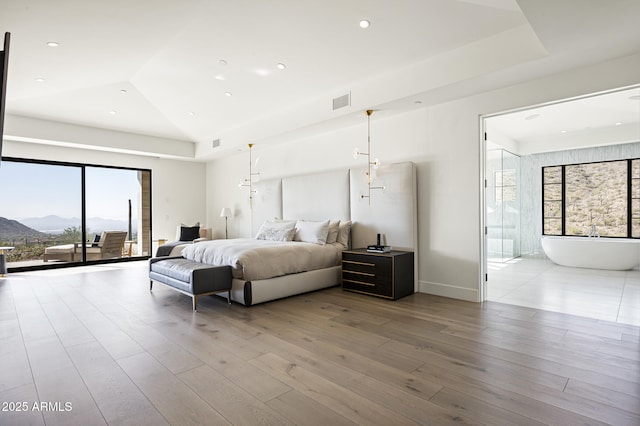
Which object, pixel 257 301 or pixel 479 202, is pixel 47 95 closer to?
pixel 257 301

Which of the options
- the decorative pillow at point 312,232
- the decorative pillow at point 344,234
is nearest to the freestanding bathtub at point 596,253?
the decorative pillow at point 344,234

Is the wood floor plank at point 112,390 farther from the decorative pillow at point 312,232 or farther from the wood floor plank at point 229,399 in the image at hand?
the decorative pillow at point 312,232

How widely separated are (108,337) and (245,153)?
5393 mm

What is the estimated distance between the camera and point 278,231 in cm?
568

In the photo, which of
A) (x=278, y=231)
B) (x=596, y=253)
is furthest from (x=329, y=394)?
(x=596, y=253)

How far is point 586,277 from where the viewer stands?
5672 millimetres

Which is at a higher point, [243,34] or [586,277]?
[243,34]

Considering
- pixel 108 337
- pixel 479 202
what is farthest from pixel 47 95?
pixel 479 202

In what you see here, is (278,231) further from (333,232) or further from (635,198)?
(635,198)

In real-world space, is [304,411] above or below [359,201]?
below

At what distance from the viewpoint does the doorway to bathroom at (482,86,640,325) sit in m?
4.25

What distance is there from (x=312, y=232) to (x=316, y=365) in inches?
119

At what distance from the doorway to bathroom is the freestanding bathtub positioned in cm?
22

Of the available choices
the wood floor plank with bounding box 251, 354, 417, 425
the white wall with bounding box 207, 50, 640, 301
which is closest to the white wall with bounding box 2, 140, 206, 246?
the white wall with bounding box 207, 50, 640, 301
